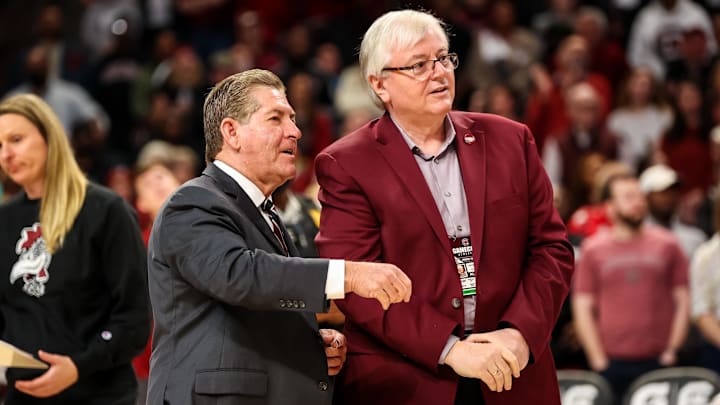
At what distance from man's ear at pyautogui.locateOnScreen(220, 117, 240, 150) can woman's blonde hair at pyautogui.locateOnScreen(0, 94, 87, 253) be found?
3.99ft

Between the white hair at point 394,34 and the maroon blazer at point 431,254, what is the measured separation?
0.73 ft

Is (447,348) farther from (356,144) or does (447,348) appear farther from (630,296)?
(630,296)

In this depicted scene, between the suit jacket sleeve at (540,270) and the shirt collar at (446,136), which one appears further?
the shirt collar at (446,136)

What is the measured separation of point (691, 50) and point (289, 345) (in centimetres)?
835

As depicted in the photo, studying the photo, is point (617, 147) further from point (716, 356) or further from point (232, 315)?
point (232, 315)

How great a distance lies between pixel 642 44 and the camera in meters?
11.8

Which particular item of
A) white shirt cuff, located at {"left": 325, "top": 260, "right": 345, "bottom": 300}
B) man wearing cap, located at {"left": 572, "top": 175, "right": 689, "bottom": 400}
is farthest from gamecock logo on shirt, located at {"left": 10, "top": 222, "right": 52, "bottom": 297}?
man wearing cap, located at {"left": 572, "top": 175, "right": 689, "bottom": 400}

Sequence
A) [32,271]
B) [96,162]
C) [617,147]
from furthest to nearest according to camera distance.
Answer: [96,162] → [617,147] → [32,271]

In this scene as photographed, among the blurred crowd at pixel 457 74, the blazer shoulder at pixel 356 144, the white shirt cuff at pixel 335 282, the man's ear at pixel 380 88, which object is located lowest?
the blurred crowd at pixel 457 74

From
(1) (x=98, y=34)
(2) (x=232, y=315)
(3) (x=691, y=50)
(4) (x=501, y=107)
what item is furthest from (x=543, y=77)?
(2) (x=232, y=315)

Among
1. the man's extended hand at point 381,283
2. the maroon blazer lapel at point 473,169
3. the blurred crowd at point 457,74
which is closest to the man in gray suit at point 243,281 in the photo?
the man's extended hand at point 381,283

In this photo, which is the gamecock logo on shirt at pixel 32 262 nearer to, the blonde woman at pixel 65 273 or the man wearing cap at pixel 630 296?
the blonde woman at pixel 65 273

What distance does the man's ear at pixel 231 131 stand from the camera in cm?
389

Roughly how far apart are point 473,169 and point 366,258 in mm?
468
